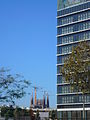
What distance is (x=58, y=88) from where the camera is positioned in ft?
406

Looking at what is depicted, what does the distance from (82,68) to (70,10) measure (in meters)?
84.1

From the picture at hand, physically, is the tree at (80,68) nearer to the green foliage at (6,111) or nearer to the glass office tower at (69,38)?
the green foliage at (6,111)

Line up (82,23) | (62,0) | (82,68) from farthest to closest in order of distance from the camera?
1. (62,0)
2. (82,23)
3. (82,68)

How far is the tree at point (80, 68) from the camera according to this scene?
143 ft

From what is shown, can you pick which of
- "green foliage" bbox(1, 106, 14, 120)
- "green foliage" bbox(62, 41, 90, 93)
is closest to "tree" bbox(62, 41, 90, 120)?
"green foliage" bbox(62, 41, 90, 93)

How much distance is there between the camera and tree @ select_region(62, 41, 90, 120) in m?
43.5

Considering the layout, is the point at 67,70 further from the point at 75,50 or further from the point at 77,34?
the point at 77,34

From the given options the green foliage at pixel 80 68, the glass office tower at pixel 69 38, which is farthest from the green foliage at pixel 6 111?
the glass office tower at pixel 69 38

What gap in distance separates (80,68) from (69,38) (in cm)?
8019

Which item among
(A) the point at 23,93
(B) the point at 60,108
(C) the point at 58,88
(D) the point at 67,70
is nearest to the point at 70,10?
(C) the point at 58,88

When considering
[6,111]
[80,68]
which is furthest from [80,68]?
[6,111]

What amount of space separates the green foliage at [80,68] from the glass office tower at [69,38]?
69023 millimetres

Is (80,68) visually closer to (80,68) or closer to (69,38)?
(80,68)

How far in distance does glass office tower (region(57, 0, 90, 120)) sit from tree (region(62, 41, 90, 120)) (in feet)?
226
